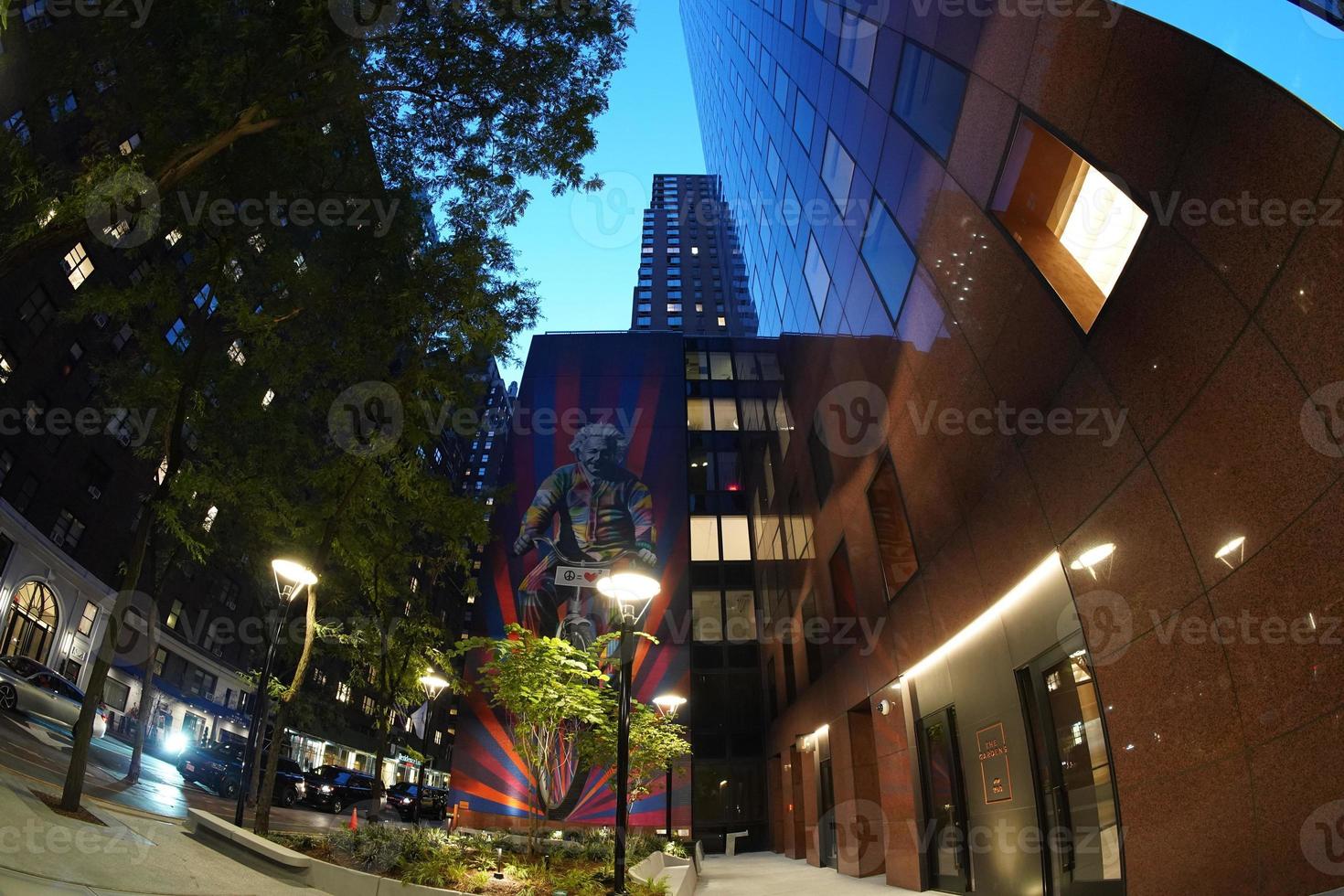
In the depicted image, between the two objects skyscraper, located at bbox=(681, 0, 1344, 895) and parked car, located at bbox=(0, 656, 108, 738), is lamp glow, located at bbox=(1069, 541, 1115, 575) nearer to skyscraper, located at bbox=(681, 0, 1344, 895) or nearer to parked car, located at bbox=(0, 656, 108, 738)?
skyscraper, located at bbox=(681, 0, 1344, 895)

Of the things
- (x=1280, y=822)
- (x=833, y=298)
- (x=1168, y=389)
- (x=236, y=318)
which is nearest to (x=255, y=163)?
(x=236, y=318)

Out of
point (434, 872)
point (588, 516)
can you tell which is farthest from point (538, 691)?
point (588, 516)

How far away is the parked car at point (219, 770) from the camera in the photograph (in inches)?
913

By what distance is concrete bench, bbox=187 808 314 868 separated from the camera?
962 centimetres

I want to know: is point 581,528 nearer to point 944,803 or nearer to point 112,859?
point 944,803

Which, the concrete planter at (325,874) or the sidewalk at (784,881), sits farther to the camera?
the sidewalk at (784,881)

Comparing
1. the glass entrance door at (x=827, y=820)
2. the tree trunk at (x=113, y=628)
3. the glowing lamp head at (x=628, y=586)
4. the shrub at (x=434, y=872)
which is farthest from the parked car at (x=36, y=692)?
the glass entrance door at (x=827, y=820)

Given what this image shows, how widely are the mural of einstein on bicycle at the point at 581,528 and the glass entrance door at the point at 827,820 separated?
1664cm

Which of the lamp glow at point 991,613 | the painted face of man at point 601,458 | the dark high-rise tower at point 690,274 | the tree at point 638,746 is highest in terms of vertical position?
the dark high-rise tower at point 690,274

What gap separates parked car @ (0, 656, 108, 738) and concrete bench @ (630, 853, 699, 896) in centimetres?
1597

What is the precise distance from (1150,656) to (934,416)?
18.2ft

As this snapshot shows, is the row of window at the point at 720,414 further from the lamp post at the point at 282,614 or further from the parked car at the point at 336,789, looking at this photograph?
the lamp post at the point at 282,614

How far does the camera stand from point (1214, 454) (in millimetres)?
5672

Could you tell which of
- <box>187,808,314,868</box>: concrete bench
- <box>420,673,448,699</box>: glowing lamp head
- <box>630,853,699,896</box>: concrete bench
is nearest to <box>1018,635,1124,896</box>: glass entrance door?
<box>630,853,699,896</box>: concrete bench
